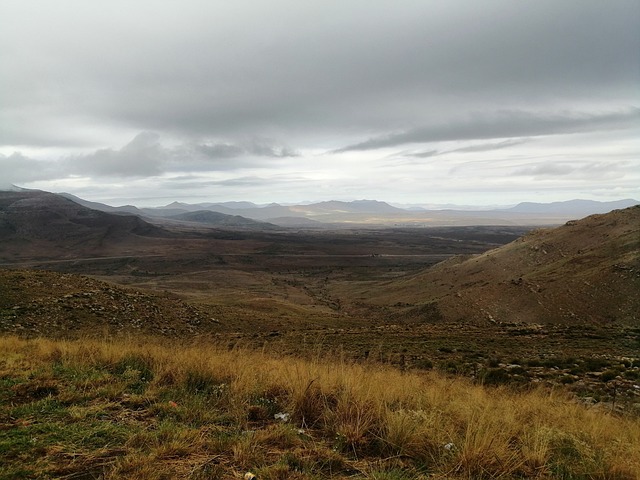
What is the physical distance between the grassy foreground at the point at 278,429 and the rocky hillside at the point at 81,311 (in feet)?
29.7

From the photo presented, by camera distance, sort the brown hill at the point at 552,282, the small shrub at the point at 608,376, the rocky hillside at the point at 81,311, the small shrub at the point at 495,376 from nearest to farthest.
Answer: the small shrub at the point at 495,376
the small shrub at the point at 608,376
the rocky hillside at the point at 81,311
the brown hill at the point at 552,282

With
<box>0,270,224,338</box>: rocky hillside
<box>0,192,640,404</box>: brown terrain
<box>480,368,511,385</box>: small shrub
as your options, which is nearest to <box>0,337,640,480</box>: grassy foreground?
<box>480,368,511,385</box>: small shrub

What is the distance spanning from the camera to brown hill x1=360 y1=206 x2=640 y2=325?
23.0m

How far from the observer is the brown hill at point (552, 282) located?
23.0 m

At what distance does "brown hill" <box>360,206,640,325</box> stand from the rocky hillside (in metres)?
18.8

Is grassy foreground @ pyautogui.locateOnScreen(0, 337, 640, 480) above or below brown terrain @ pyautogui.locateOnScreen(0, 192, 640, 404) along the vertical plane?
above

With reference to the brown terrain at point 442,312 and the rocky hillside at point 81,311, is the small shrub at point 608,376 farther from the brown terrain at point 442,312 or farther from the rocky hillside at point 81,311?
the rocky hillside at point 81,311

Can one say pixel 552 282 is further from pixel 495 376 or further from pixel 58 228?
pixel 58 228

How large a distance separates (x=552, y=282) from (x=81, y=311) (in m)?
29.7

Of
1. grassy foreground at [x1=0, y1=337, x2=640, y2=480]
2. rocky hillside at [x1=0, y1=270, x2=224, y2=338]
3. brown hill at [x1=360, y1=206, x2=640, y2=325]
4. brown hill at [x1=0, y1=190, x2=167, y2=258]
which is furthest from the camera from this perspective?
brown hill at [x1=0, y1=190, x2=167, y2=258]

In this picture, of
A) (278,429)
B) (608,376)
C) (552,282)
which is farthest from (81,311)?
(552,282)

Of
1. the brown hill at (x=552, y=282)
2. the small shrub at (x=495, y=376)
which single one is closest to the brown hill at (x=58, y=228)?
the brown hill at (x=552, y=282)

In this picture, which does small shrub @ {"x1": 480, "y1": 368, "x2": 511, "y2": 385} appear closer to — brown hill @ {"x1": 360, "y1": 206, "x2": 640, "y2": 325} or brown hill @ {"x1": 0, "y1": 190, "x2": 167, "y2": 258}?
brown hill @ {"x1": 360, "y1": 206, "x2": 640, "y2": 325}

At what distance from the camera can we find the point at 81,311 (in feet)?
53.2
